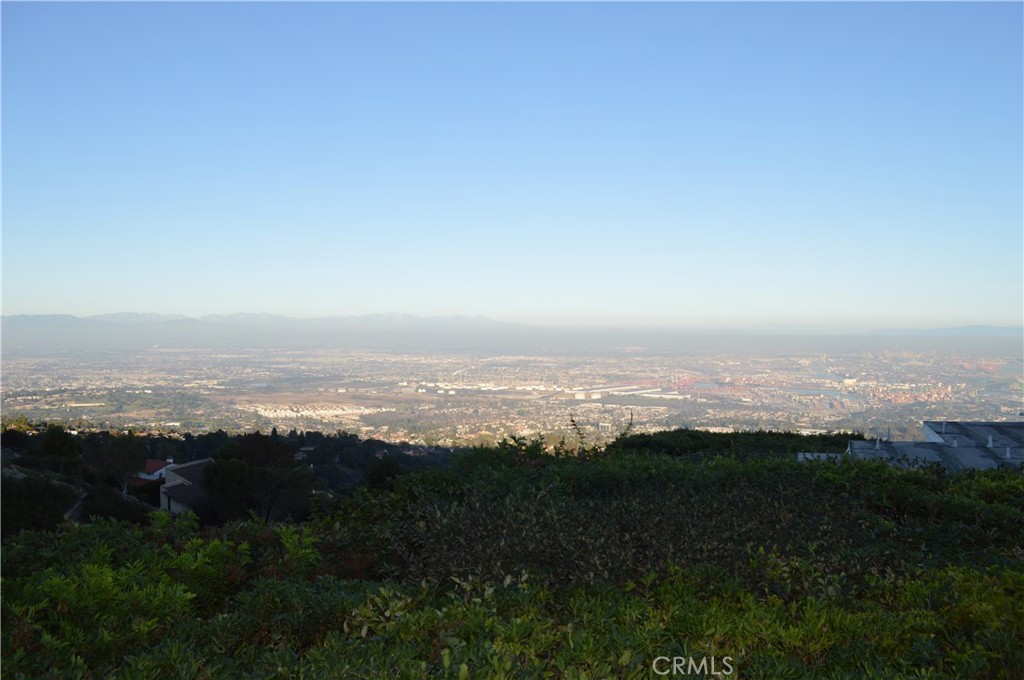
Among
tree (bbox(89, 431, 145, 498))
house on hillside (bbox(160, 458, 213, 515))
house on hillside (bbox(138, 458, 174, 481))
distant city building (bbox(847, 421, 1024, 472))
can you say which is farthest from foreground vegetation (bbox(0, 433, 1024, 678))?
house on hillside (bbox(138, 458, 174, 481))

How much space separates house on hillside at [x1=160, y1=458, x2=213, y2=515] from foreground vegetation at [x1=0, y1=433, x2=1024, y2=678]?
11.8m

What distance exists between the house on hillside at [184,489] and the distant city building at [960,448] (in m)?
14.1

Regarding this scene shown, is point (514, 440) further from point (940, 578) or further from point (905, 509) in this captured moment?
point (940, 578)

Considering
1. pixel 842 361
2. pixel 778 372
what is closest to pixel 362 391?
pixel 778 372

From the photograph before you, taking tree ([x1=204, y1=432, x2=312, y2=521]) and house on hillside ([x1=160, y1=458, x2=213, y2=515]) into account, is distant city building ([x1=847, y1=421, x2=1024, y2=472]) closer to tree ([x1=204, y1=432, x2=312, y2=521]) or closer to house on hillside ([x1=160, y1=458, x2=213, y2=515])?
tree ([x1=204, y1=432, x2=312, y2=521])

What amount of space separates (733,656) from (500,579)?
153 cm

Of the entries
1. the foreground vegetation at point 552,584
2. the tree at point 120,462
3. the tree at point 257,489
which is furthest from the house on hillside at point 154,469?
the foreground vegetation at point 552,584

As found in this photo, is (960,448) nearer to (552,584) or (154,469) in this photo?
(552,584)

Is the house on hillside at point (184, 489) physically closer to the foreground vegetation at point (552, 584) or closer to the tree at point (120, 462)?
the tree at point (120, 462)

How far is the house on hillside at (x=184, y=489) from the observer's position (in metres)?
16.4

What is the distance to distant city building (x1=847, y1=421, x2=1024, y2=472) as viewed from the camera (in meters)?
9.53

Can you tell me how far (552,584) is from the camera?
414cm

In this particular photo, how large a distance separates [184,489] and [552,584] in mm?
16093

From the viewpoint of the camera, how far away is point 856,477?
648 centimetres
